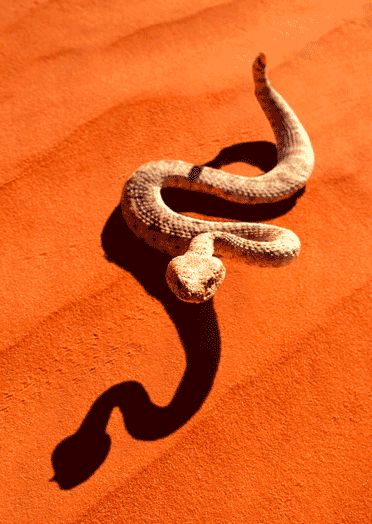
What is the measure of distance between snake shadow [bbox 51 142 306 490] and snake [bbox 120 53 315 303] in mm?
75

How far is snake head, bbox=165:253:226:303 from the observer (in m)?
2.66

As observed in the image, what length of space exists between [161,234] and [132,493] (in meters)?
1.38

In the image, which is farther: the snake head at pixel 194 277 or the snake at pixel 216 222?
the snake at pixel 216 222

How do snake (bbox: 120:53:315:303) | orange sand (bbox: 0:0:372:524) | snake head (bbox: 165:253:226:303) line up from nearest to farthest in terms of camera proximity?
orange sand (bbox: 0:0:372:524) → snake head (bbox: 165:253:226:303) → snake (bbox: 120:53:315:303)

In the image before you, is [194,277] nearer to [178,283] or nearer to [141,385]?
[178,283]

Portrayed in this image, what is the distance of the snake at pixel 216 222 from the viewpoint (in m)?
2.79

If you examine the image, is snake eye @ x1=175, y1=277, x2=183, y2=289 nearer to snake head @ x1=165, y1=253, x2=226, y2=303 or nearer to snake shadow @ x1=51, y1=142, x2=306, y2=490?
snake head @ x1=165, y1=253, x2=226, y2=303

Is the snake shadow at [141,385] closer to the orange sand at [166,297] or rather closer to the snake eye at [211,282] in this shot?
the orange sand at [166,297]

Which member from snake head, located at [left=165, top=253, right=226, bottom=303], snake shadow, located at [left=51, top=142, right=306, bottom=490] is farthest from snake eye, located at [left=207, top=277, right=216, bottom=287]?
snake shadow, located at [left=51, top=142, right=306, bottom=490]

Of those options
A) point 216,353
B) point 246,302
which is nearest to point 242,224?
point 246,302

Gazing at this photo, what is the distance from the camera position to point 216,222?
3260 mm

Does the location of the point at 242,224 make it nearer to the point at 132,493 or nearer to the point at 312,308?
the point at 312,308

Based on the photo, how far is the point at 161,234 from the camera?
3.24 metres

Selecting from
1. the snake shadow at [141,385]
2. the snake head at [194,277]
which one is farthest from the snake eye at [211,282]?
the snake shadow at [141,385]
